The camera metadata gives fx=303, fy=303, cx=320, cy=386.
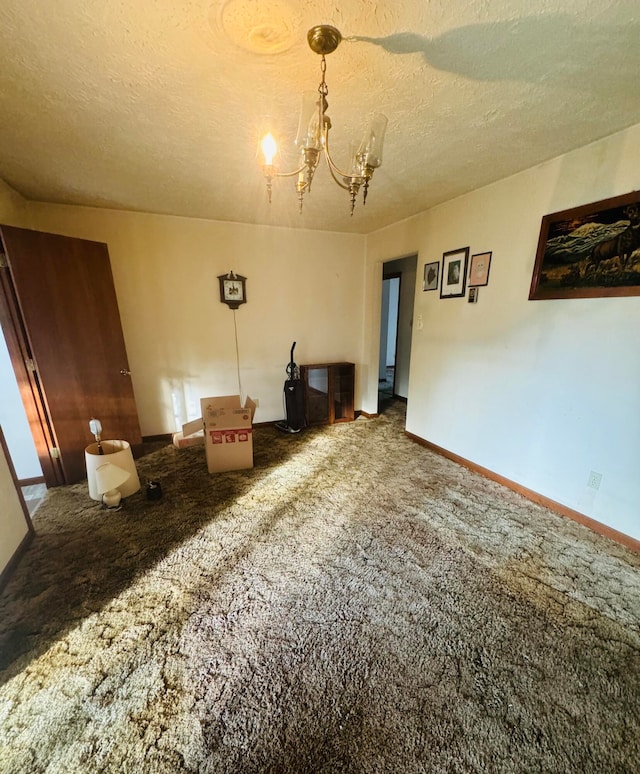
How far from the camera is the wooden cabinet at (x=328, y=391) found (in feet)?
12.6

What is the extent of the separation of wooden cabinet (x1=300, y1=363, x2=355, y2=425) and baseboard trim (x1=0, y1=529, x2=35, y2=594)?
263 centimetres

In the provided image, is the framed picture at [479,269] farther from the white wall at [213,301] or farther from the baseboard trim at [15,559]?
the baseboard trim at [15,559]

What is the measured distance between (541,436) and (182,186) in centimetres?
339

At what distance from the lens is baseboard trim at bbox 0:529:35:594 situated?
5.24 feet

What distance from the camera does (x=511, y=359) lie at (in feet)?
7.90

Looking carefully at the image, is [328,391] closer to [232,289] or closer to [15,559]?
[232,289]

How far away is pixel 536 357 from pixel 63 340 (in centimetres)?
371

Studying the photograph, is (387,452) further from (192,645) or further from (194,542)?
(192,645)

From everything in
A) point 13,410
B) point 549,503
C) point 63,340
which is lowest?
point 549,503

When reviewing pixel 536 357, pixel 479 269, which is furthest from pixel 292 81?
pixel 536 357

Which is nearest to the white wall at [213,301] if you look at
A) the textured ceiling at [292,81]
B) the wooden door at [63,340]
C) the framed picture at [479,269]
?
the wooden door at [63,340]

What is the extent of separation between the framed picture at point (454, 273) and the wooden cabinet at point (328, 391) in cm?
149

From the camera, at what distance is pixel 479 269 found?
256 cm

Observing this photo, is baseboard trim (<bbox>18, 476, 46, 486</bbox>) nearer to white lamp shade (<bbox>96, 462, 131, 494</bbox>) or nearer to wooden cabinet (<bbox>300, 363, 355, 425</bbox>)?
white lamp shade (<bbox>96, 462, 131, 494</bbox>)
